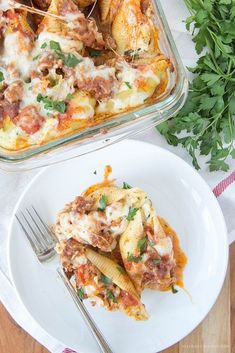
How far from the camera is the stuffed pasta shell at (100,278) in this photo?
1.23 meters

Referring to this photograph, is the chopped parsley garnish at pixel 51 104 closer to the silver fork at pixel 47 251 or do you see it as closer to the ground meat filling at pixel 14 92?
the ground meat filling at pixel 14 92

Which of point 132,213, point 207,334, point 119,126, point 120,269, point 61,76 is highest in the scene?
point 61,76

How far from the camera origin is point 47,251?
1294mm

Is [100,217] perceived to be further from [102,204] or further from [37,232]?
[37,232]

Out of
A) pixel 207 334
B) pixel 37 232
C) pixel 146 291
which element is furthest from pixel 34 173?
pixel 207 334

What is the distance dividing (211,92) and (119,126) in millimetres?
300

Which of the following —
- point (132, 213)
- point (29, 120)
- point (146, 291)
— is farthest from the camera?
point (146, 291)

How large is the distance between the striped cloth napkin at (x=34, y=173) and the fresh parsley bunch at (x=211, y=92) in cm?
3

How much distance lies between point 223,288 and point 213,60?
1.63 feet

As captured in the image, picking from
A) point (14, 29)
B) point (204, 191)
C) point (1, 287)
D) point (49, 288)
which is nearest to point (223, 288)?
point (204, 191)

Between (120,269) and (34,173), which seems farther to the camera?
(34,173)

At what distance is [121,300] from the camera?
1.25 meters

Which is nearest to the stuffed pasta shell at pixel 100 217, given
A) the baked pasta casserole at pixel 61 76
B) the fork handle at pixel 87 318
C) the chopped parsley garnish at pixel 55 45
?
the fork handle at pixel 87 318

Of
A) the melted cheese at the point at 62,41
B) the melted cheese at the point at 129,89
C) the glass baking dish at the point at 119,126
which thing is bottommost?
the glass baking dish at the point at 119,126
